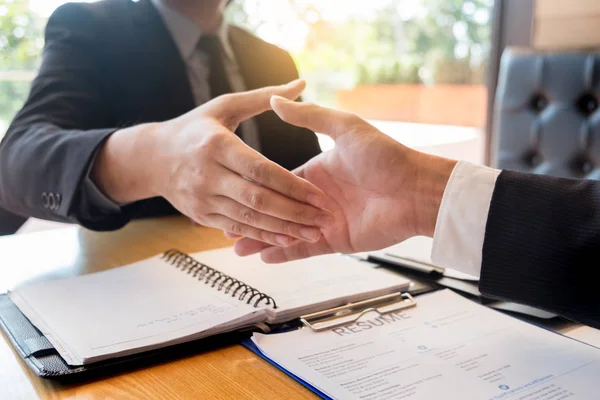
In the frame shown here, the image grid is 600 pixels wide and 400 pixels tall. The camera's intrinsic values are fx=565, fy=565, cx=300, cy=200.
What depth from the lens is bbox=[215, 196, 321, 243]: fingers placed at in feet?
2.24

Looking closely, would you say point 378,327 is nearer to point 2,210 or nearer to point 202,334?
point 202,334

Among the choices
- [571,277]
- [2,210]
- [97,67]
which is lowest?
[2,210]

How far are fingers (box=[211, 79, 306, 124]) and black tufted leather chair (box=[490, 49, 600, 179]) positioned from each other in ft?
3.31

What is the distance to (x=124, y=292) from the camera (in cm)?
70

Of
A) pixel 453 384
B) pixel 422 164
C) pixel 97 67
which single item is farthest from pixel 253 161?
pixel 97 67

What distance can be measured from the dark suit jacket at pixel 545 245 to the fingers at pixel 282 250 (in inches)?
9.2

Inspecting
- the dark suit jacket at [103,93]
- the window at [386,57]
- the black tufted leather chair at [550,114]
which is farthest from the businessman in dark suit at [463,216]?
the window at [386,57]

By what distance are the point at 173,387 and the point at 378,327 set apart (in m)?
0.23

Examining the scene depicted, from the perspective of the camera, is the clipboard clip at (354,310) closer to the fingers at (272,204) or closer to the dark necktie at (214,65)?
the fingers at (272,204)

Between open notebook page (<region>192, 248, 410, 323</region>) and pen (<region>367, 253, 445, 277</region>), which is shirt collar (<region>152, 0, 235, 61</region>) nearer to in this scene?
open notebook page (<region>192, 248, 410, 323</region>)

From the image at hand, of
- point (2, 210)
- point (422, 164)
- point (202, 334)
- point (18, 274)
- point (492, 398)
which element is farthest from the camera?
point (2, 210)

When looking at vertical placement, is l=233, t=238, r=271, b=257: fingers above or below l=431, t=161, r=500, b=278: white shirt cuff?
below

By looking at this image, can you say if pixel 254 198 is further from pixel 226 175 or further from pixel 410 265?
pixel 410 265

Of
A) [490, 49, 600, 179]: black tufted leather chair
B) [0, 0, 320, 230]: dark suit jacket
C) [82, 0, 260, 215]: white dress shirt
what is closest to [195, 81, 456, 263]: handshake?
[0, 0, 320, 230]: dark suit jacket
